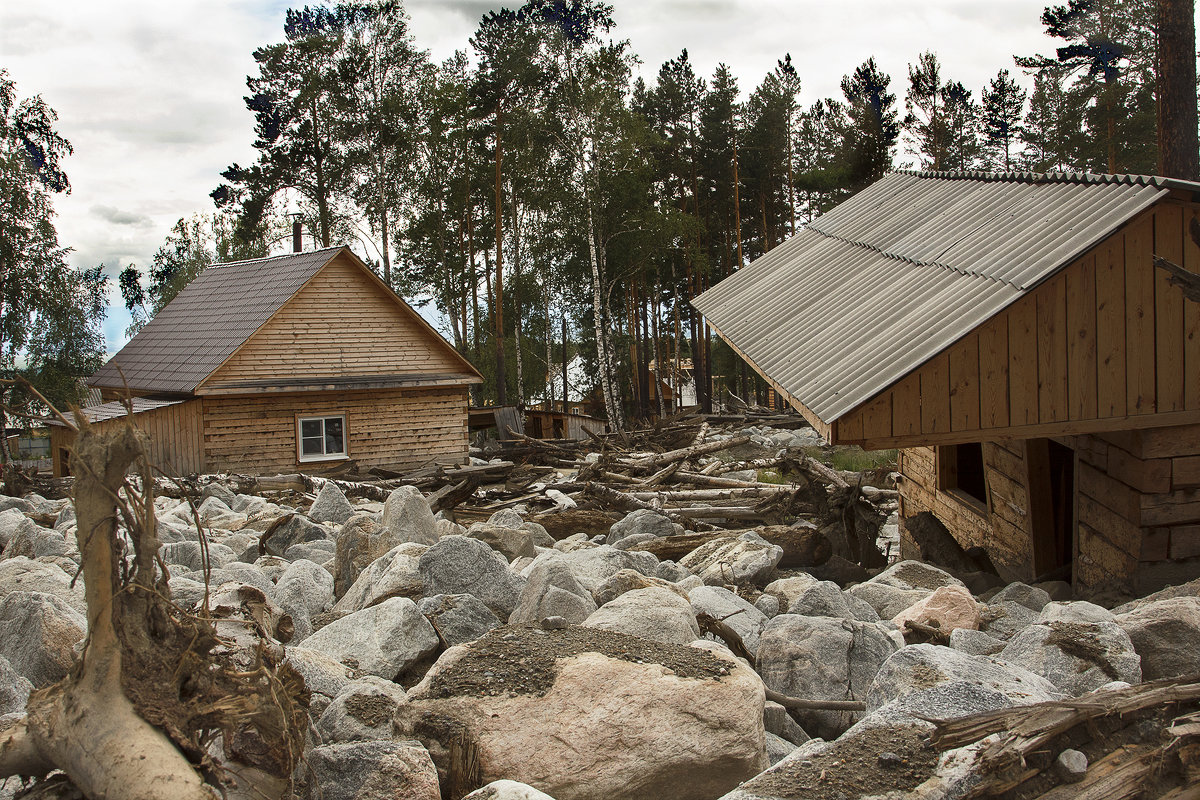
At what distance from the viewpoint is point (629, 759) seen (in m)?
3.42

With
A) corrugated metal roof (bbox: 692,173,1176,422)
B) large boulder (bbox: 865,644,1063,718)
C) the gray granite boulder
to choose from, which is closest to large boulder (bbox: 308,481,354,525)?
corrugated metal roof (bbox: 692,173,1176,422)

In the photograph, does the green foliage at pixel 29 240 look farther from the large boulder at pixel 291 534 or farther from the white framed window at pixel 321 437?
the large boulder at pixel 291 534

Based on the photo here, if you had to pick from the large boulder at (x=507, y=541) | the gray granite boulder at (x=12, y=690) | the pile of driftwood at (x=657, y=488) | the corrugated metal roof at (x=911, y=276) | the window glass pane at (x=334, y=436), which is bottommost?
the pile of driftwood at (x=657, y=488)

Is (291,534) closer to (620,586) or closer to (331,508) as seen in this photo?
(331,508)

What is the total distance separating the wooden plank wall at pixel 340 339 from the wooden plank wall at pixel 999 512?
13765mm

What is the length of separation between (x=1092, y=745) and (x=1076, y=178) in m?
6.71

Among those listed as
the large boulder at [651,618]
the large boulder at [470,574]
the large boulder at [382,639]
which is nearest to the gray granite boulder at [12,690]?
the large boulder at [382,639]

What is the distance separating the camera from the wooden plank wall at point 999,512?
8.52m

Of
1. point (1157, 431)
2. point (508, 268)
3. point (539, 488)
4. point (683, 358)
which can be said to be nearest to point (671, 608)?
point (1157, 431)

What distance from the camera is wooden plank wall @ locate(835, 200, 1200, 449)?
6.36 m

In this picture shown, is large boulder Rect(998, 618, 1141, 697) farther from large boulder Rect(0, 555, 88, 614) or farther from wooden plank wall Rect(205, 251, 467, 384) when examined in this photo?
wooden plank wall Rect(205, 251, 467, 384)

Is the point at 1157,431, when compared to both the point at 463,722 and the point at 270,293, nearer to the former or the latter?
the point at 463,722

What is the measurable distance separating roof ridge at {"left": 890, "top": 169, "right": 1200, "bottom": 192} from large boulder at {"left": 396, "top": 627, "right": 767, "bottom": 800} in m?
5.02

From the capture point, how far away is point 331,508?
11.4 meters
